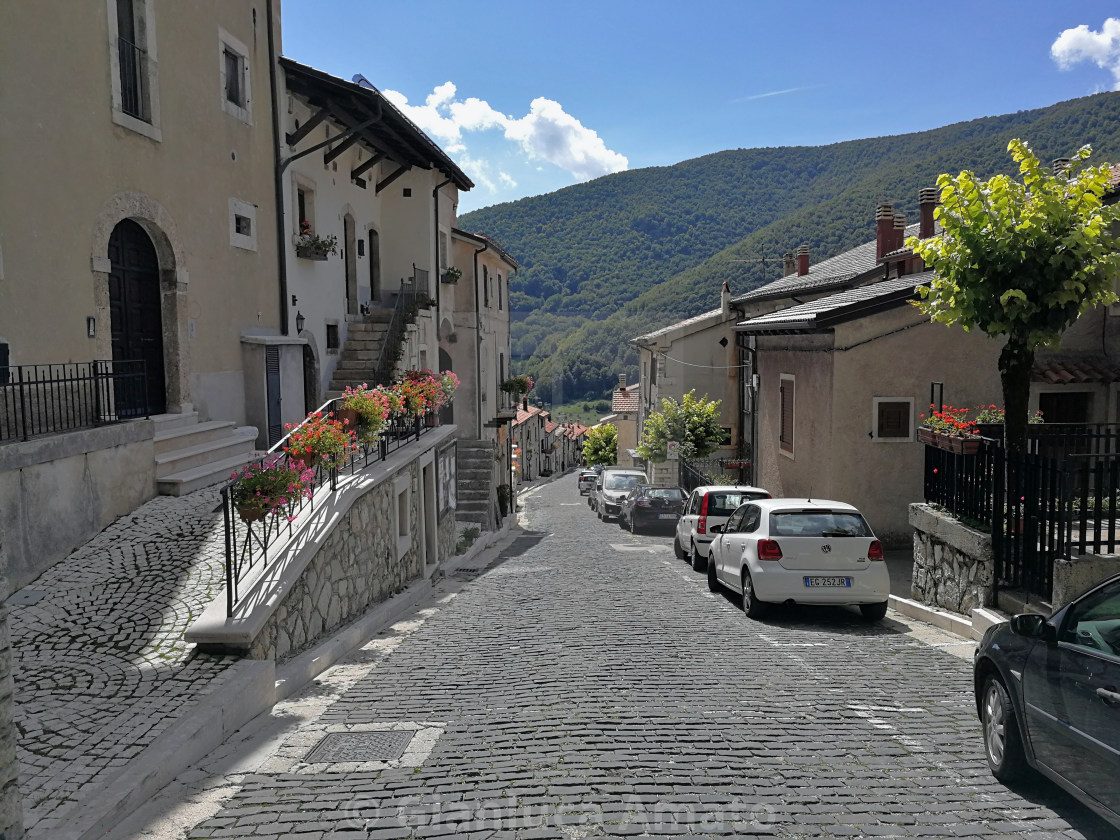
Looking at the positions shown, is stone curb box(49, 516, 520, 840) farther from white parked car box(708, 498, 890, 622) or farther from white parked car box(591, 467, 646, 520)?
white parked car box(591, 467, 646, 520)

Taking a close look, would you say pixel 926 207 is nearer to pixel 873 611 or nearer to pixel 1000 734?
pixel 873 611

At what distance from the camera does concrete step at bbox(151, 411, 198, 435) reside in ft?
40.3

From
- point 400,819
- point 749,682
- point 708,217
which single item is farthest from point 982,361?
point 708,217

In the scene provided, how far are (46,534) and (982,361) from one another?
14994mm

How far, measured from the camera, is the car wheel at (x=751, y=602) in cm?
1016

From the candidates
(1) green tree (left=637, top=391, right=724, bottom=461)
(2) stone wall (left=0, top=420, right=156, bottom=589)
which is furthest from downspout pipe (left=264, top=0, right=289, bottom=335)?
(1) green tree (left=637, top=391, right=724, bottom=461)

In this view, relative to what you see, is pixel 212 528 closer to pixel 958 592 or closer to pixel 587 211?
pixel 958 592

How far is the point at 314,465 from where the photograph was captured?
383 inches

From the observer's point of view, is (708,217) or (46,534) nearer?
(46,534)

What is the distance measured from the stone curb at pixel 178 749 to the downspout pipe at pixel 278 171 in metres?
10.8

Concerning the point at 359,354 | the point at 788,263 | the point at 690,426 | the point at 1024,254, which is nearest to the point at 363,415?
the point at 1024,254

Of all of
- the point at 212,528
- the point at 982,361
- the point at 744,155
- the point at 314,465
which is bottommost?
the point at 212,528

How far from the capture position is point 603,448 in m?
70.9

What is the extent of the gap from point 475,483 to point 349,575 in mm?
17034
